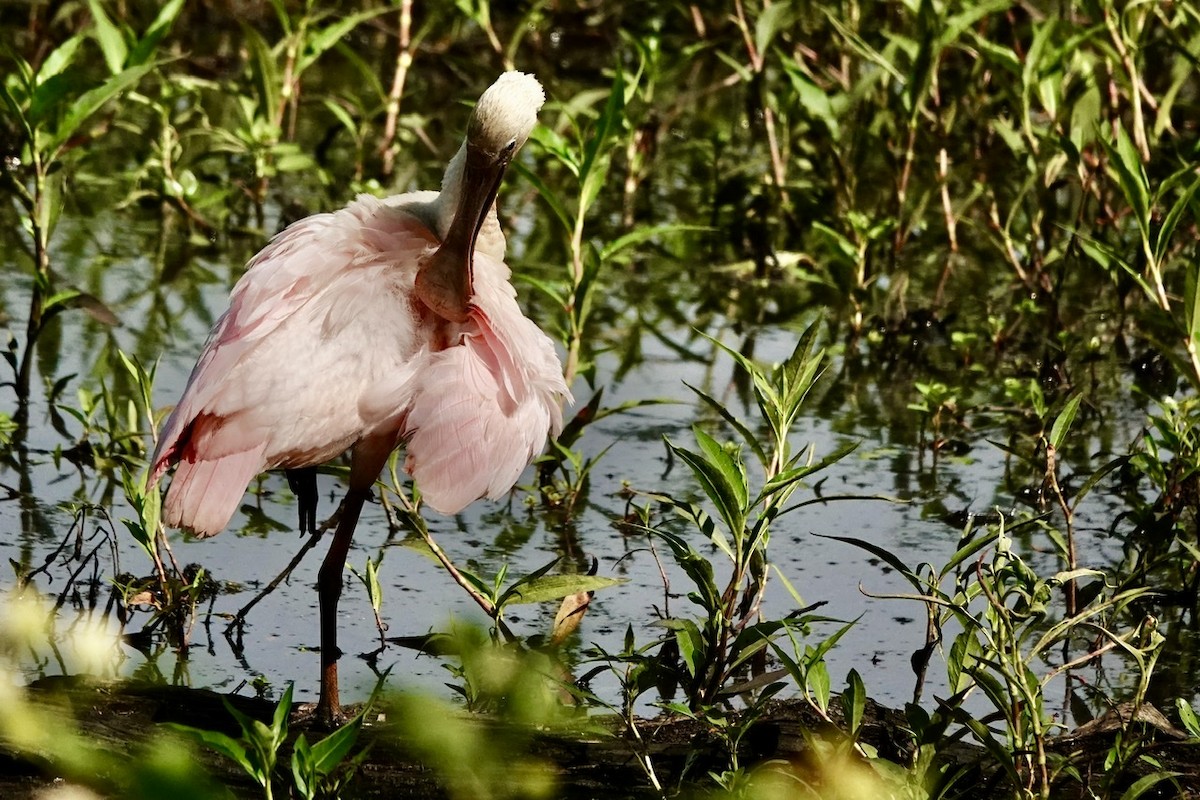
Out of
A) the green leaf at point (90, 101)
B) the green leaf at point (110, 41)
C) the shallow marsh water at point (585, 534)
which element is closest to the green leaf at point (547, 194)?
the shallow marsh water at point (585, 534)

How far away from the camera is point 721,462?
3379 mm

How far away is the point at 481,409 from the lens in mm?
3871

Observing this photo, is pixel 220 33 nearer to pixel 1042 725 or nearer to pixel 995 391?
pixel 995 391

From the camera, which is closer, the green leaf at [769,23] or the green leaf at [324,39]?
the green leaf at [324,39]

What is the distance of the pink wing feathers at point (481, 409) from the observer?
383 cm

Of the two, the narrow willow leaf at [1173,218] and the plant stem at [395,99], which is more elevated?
the plant stem at [395,99]

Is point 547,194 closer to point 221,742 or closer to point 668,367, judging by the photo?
point 668,367

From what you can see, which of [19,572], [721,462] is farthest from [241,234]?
[721,462]

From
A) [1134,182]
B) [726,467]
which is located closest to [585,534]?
[726,467]

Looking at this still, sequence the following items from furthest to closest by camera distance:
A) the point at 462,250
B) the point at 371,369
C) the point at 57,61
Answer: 1. the point at 57,61
2. the point at 462,250
3. the point at 371,369

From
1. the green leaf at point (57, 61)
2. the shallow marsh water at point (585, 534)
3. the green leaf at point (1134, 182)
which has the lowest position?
the shallow marsh water at point (585, 534)

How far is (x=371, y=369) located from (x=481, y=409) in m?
0.26

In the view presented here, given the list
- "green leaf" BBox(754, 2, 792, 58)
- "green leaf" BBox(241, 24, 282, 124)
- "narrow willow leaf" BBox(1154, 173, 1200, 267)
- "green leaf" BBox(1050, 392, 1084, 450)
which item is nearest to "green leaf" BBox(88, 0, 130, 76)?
"green leaf" BBox(241, 24, 282, 124)

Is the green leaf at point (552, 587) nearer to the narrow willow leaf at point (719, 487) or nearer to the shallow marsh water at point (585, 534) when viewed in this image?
the shallow marsh water at point (585, 534)
